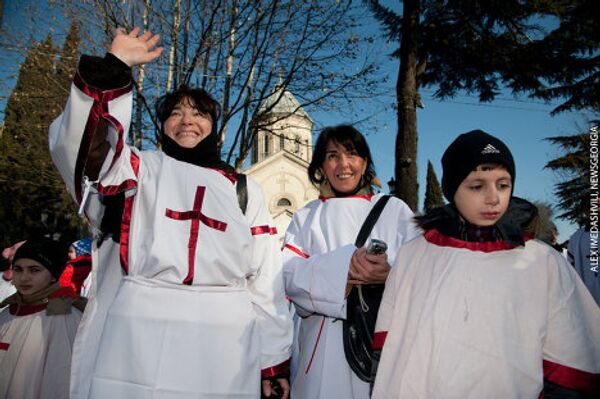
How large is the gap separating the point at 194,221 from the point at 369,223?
1.10 metres

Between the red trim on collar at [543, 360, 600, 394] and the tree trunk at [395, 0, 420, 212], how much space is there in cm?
666

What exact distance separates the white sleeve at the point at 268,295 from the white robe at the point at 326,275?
16 centimetres

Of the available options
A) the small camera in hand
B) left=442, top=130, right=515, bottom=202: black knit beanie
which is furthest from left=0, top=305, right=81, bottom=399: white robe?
left=442, top=130, right=515, bottom=202: black knit beanie

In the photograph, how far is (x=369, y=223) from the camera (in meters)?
2.65

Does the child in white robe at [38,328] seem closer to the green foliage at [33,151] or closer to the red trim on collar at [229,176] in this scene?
the red trim on collar at [229,176]

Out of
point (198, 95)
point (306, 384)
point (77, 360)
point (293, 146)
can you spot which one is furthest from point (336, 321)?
point (293, 146)

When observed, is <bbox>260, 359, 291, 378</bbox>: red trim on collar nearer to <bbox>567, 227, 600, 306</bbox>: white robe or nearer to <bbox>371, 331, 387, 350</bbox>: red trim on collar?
<bbox>371, 331, 387, 350</bbox>: red trim on collar

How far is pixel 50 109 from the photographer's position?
33.7 ft

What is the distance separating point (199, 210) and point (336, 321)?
1.06 m

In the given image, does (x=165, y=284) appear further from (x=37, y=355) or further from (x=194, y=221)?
(x=37, y=355)

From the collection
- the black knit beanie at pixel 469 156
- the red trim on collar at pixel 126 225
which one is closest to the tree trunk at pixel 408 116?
the black knit beanie at pixel 469 156

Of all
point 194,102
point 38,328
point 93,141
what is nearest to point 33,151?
point 38,328

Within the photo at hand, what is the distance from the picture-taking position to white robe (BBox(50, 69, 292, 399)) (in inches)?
72.7

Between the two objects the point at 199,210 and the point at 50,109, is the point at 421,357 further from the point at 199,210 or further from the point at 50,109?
the point at 50,109
